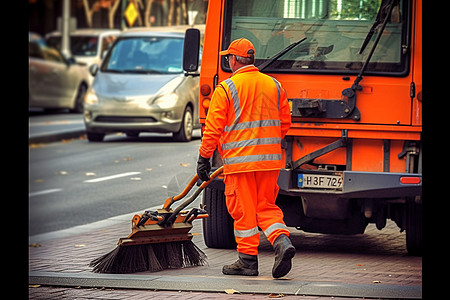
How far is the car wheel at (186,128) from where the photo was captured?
54.2 feet

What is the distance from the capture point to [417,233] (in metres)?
8.77

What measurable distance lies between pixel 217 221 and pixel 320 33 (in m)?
1.77

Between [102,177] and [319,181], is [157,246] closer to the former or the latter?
[319,181]

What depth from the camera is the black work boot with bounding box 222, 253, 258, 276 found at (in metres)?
7.79

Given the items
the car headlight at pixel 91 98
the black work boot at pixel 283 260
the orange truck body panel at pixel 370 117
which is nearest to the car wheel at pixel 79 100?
the car headlight at pixel 91 98

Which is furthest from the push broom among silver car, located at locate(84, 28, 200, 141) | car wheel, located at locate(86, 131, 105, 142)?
car wheel, located at locate(86, 131, 105, 142)

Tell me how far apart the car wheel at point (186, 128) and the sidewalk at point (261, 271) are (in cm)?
591

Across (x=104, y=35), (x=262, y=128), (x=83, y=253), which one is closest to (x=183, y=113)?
(x=83, y=253)

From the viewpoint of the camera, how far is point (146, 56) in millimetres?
18234

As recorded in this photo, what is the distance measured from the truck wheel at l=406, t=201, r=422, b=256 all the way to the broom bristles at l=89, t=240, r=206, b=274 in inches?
68.6

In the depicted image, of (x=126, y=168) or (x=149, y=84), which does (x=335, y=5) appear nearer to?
(x=126, y=168)

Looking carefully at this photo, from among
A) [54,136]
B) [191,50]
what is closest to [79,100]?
[54,136]

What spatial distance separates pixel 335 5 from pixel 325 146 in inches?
46.1

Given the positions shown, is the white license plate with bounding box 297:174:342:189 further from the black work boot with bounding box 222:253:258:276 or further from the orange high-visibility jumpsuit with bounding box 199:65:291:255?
the black work boot with bounding box 222:253:258:276
